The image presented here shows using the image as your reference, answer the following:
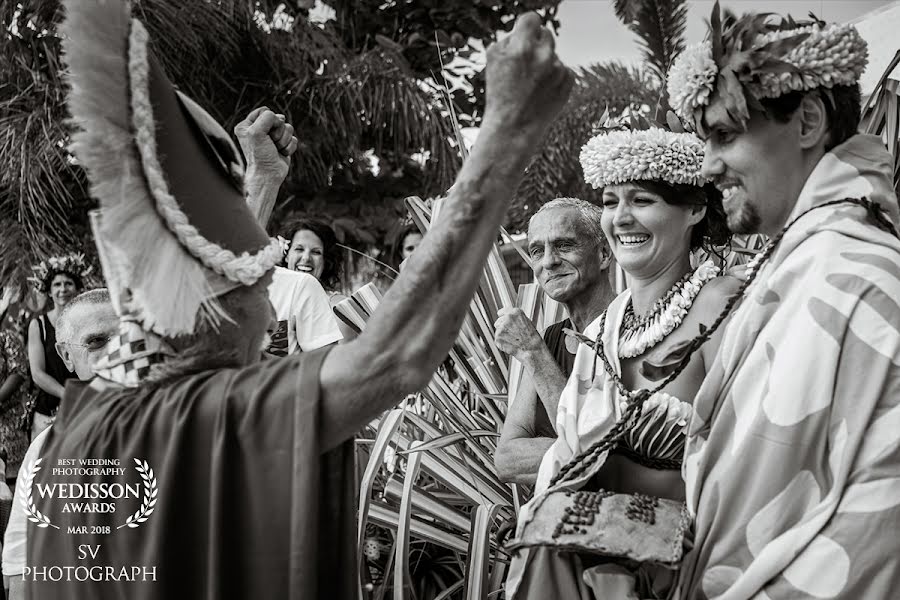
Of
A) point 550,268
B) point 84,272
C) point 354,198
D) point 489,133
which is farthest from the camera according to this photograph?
point 354,198

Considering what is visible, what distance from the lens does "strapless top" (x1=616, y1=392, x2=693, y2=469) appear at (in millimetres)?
2158

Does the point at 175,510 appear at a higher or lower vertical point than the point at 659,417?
lower

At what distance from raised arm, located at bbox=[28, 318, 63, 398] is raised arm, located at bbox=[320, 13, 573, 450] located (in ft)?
15.6

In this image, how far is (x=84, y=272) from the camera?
20.6 feet

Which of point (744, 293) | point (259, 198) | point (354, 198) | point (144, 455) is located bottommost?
point (144, 455)

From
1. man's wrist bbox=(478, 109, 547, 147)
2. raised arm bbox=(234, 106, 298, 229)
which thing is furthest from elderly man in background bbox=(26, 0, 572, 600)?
raised arm bbox=(234, 106, 298, 229)

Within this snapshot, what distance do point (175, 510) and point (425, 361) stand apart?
1.60 feet

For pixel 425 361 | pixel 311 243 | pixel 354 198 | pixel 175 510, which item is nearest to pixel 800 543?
pixel 425 361

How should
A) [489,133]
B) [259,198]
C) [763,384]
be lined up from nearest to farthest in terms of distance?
[489,133], [763,384], [259,198]

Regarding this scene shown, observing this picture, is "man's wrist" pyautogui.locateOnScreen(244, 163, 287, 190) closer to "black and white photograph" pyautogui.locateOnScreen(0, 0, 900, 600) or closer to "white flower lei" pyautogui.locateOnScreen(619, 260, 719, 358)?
"black and white photograph" pyautogui.locateOnScreen(0, 0, 900, 600)

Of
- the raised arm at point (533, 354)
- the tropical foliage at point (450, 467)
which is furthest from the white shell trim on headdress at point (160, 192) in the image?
the tropical foliage at point (450, 467)

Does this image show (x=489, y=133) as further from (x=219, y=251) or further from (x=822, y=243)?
(x=822, y=243)

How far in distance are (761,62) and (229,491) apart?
1.26m

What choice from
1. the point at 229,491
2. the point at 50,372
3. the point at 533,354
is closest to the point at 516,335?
the point at 533,354
